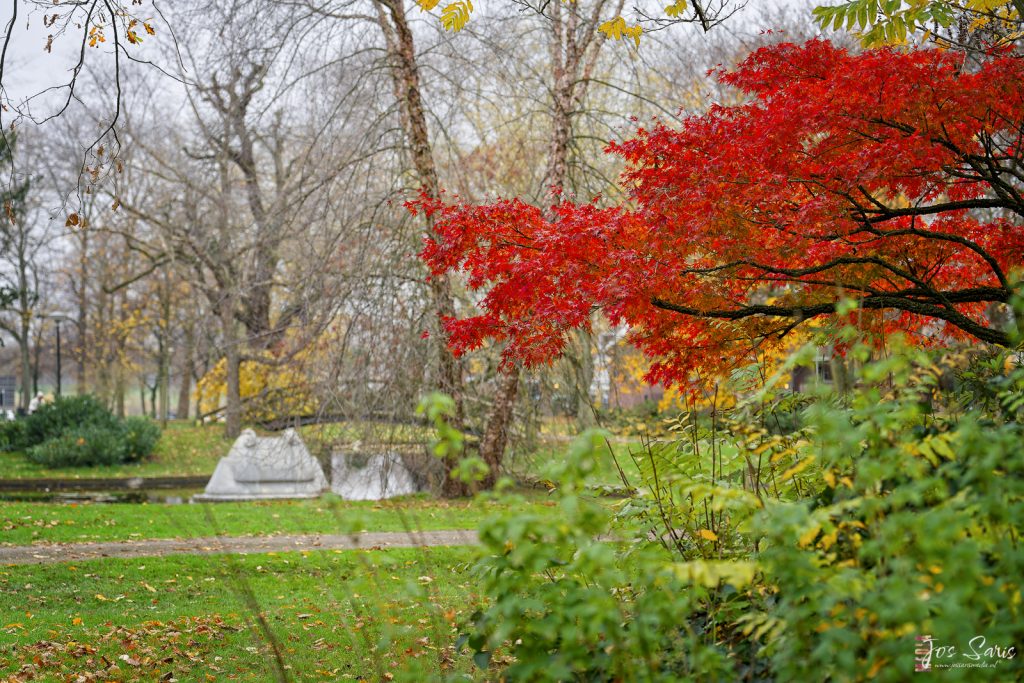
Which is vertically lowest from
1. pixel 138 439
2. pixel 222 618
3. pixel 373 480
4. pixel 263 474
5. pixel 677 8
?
pixel 222 618

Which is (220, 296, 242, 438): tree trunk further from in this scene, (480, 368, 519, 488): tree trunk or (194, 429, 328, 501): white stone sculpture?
(480, 368, 519, 488): tree trunk

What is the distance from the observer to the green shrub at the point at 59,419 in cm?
2233

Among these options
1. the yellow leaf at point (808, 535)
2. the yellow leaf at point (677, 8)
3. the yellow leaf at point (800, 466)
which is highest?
the yellow leaf at point (677, 8)

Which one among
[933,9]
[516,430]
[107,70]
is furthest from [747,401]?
[107,70]

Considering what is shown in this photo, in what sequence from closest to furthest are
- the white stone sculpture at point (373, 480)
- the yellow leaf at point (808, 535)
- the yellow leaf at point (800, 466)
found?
the yellow leaf at point (808, 535), the yellow leaf at point (800, 466), the white stone sculpture at point (373, 480)

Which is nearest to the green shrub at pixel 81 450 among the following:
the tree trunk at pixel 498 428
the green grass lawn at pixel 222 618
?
the tree trunk at pixel 498 428

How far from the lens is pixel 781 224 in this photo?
227 inches

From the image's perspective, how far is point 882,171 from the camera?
18.1 ft

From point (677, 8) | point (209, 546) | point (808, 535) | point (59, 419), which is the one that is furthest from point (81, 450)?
point (808, 535)

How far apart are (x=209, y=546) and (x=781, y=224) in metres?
7.15

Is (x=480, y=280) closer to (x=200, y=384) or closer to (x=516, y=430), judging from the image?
(x=516, y=430)

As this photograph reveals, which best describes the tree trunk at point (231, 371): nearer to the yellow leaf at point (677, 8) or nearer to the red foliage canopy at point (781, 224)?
the red foliage canopy at point (781, 224)

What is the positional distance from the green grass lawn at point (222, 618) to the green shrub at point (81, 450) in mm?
13568

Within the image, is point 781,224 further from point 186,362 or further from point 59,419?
point 186,362
